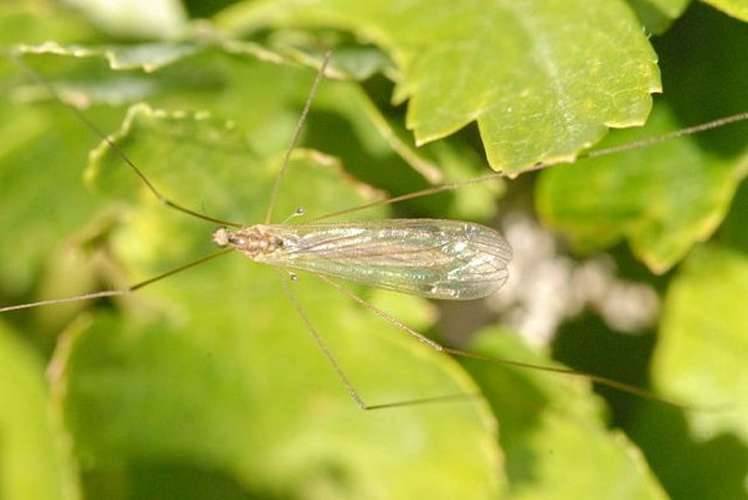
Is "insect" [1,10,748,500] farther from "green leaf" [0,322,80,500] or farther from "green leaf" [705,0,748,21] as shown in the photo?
"green leaf" [705,0,748,21]

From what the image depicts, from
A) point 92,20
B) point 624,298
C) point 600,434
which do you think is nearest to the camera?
point 600,434

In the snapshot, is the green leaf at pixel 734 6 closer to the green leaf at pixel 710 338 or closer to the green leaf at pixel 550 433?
the green leaf at pixel 710 338

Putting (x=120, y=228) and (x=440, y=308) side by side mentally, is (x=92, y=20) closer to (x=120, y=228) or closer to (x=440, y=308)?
(x=120, y=228)

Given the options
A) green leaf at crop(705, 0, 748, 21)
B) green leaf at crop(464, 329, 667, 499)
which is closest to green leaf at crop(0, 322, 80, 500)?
green leaf at crop(464, 329, 667, 499)

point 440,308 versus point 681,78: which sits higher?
point 681,78

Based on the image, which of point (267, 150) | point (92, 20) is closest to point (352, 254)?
point (267, 150)

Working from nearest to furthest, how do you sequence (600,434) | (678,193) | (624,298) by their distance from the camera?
(678,193) < (600,434) < (624,298)

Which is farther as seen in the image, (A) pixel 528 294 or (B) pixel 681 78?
(A) pixel 528 294
